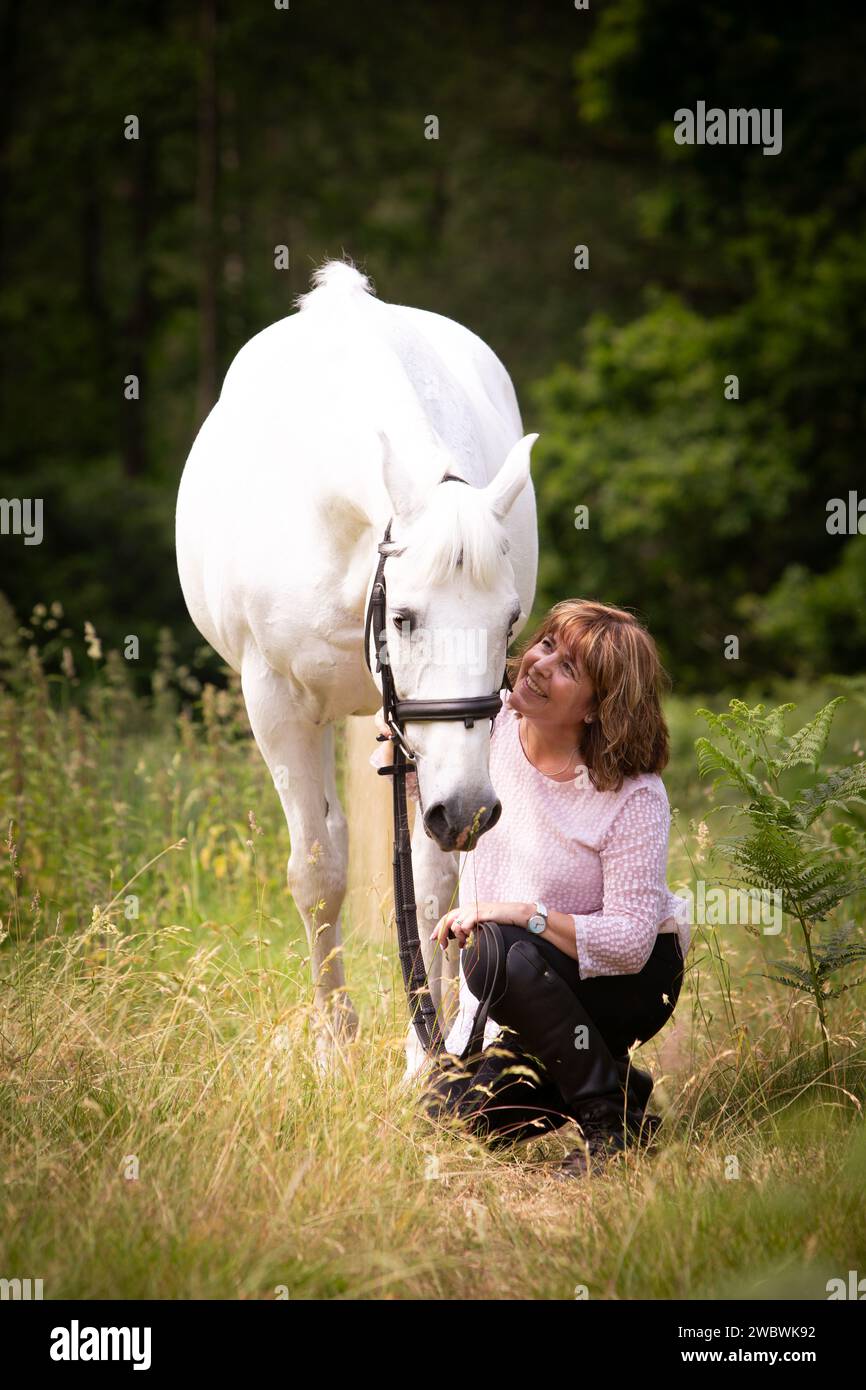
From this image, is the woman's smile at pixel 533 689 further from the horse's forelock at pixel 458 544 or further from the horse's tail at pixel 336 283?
the horse's tail at pixel 336 283

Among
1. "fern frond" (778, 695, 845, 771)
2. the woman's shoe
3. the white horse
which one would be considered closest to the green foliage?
"fern frond" (778, 695, 845, 771)

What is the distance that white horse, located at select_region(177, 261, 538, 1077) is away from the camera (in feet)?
9.68

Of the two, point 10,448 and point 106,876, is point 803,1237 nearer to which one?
point 106,876

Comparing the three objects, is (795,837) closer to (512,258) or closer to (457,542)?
(457,542)

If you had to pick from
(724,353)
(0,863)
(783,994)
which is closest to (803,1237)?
(783,994)

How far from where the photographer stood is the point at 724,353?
1308 centimetres

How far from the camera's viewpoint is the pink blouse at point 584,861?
3.18 metres

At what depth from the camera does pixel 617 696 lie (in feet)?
10.7

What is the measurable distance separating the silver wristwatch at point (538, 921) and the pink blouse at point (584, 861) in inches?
2.8

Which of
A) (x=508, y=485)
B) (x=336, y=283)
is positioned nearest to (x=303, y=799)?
(x=508, y=485)

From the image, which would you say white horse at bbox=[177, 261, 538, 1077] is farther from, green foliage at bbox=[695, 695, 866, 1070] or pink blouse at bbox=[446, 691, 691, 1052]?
green foliage at bbox=[695, 695, 866, 1070]

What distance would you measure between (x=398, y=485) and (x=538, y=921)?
101 cm

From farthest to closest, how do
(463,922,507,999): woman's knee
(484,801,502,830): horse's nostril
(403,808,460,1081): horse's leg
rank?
(403,808,460,1081): horse's leg, (463,922,507,999): woman's knee, (484,801,502,830): horse's nostril

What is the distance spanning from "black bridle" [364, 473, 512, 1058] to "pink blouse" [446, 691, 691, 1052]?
0.09 m
